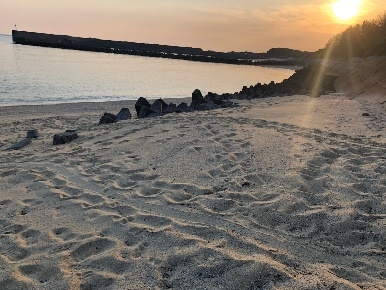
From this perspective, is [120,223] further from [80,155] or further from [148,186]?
[80,155]

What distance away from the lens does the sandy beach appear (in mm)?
2625

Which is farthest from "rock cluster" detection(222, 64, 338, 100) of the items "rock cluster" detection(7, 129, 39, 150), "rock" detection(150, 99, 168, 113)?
"rock cluster" detection(7, 129, 39, 150)

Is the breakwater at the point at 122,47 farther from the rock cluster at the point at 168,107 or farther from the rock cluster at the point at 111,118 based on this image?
the rock cluster at the point at 111,118

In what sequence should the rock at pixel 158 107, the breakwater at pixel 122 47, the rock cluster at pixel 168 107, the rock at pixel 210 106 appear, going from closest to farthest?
the rock cluster at pixel 168 107, the rock at pixel 158 107, the rock at pixel 210 106, the breakwater at pixel 122 47

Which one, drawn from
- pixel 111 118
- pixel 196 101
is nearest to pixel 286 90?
pixel 196 101

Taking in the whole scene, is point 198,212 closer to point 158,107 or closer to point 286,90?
point 158,107

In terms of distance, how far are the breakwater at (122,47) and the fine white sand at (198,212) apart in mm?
83320

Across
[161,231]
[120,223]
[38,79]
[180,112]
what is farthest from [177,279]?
[38,79]

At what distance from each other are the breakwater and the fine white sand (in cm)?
8332

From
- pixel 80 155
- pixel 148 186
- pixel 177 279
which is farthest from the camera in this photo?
pixel 80 155

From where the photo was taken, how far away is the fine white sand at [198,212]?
2.62 m

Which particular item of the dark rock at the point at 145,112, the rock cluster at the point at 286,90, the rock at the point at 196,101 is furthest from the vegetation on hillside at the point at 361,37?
the dark rock at the point at 145,112

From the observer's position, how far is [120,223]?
3.43 metres

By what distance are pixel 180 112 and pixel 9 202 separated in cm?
740
